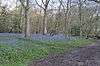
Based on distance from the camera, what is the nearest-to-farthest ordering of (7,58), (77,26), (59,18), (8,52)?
1. (7,58)
2. (8,52)
3. (77,26)
4. (59,18)

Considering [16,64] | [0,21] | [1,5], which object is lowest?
[16,64]

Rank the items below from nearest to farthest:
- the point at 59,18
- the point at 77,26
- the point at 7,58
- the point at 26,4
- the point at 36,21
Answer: the point at 7,58 → the point at 26,4 → the point at 77,26 → the point at 59,18 → the point at 36,21

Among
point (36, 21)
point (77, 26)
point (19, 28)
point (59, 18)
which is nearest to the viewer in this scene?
point (19, 28)

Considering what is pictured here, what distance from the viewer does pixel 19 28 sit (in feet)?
223

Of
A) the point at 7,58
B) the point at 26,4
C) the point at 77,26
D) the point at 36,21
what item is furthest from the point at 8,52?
the point at 36,21

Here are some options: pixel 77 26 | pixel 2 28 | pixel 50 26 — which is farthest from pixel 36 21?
pixel 2 28

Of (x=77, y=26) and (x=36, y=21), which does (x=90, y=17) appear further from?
(x=36, y=21)

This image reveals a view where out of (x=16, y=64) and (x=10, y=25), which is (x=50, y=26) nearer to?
(x=10, y=25)

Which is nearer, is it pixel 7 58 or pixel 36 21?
pixel 7 58

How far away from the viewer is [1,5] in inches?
2569

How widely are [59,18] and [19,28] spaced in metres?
16.1

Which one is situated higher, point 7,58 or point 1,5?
point 1,5

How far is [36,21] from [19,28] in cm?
2111

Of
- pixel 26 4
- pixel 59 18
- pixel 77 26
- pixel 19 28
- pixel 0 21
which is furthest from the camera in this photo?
pixel 59 18
